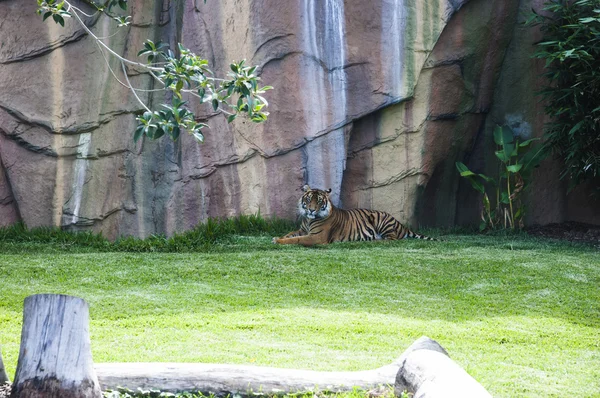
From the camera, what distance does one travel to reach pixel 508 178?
9.56 meters

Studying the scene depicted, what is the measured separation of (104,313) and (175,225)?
15.1 feet

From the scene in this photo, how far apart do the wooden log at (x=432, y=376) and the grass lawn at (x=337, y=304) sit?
0.55 m

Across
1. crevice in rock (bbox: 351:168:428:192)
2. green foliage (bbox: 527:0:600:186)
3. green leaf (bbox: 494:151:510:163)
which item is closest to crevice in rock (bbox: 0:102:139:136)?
crevice in rock (bbox: 351:168:428:192)

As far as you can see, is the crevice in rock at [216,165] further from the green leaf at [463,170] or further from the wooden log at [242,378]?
the wooden log at [242,378]

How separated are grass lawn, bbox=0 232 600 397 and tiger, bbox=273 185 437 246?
622 mm

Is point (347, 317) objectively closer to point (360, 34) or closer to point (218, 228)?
point (218, 228)

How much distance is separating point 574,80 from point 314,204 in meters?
3.56

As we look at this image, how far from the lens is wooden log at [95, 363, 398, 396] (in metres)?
3.42

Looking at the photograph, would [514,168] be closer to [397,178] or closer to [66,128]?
[397,178]

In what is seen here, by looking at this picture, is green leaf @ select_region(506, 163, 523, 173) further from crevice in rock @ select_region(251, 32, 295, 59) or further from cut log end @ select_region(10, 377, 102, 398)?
cut log end @ select_region(10, 377, 102, 398)

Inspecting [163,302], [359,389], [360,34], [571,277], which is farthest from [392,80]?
[359,389]

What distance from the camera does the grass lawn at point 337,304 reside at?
4254mm

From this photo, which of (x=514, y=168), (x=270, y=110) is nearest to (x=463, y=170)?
(x=514, y=168)

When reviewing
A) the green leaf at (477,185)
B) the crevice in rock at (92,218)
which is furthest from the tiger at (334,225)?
the crevice in rock at (92,218)
